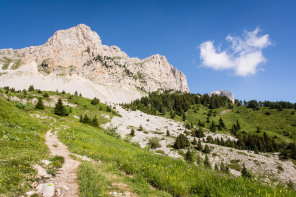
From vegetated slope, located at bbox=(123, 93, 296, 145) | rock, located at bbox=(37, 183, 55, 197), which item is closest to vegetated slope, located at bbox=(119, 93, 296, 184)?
vegetated slope, located at bbox=(123, 93, 296, 145)

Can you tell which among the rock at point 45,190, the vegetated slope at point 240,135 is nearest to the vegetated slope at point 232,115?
the vegetated slope at point 240,135

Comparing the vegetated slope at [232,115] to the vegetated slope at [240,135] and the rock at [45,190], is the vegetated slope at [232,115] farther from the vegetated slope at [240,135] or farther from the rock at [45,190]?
the rock at [45,190]

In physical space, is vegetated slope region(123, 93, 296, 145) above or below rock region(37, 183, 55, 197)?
above

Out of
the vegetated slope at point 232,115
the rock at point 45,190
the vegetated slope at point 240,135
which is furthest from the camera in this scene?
the vegetated slope at point 232,115

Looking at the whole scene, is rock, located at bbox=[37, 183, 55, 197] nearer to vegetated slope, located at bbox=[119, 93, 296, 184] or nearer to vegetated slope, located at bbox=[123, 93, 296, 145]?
vegetated slope, located at bbox=[119, 93, 296, 184]

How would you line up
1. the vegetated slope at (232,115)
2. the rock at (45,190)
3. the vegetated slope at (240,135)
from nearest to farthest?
the rock at (45,190) → the vegetated slope at (240,135) → the vegetated slope at (232,115)

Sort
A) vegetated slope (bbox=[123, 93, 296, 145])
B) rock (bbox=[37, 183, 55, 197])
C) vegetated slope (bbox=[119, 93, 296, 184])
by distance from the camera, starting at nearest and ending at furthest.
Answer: rock (bbox=[37, 183, 55, 197]), vegetated slope (bbox=[119, 93, 296, 184]), vegetated slope (bbox=[123, 93, 296, 145])

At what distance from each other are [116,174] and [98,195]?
2622mm

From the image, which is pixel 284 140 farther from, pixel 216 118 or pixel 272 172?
pixel 272 172

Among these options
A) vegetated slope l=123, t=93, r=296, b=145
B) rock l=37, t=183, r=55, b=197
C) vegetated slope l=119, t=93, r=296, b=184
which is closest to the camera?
rock l=37, t=183, r=55, b=197

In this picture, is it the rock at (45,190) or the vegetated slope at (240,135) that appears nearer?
the rock at (45,190)

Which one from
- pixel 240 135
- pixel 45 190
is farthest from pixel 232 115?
pixel 45 190

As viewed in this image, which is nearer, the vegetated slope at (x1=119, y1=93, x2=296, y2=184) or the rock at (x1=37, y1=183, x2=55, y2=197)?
the rock at (x1=37, y1=183, x2=55, y2=197)

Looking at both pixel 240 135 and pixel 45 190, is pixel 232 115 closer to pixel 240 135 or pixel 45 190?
pixel 240 135
